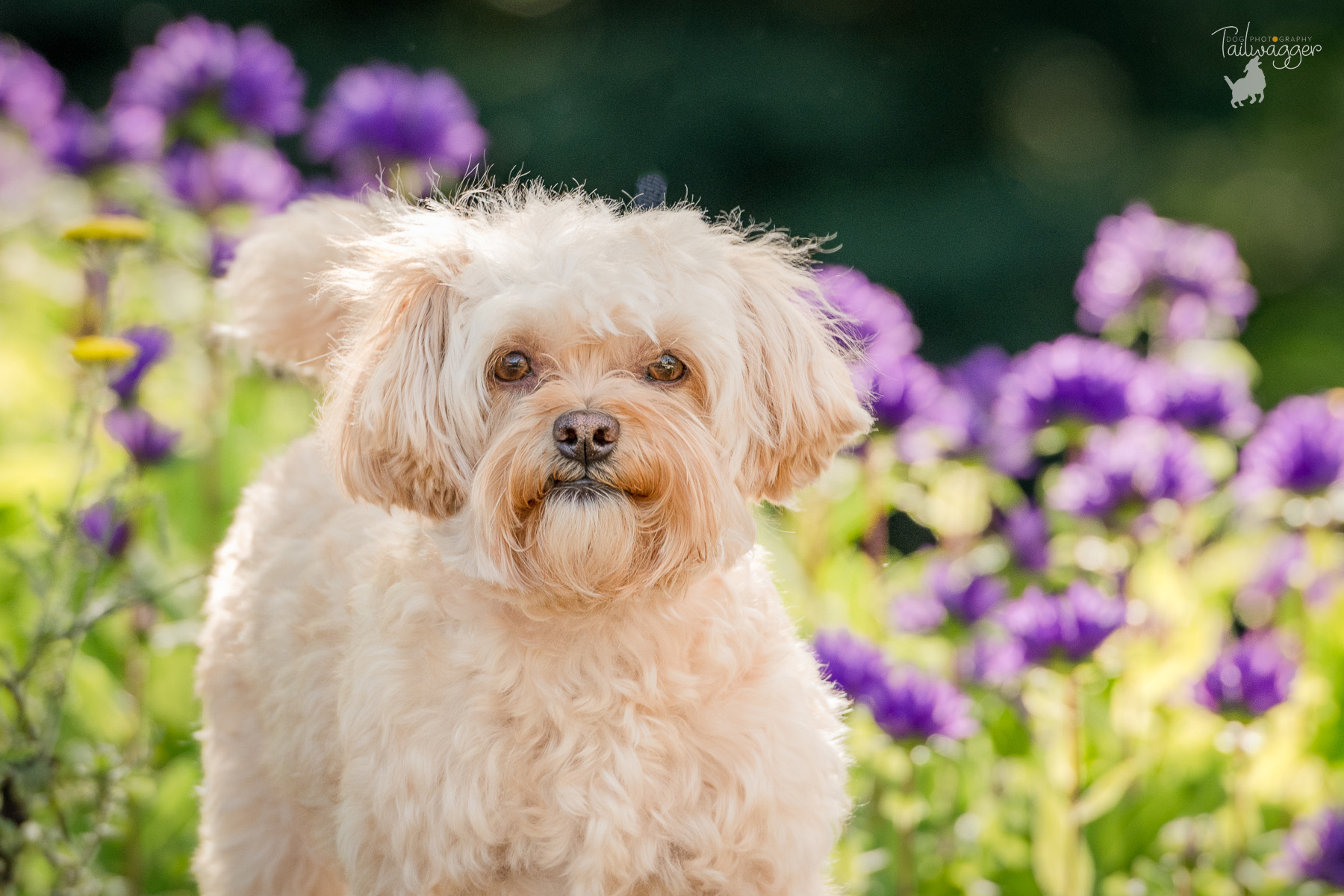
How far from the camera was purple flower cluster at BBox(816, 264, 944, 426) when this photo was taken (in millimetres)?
3041

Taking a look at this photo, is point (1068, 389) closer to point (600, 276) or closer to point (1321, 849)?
point (1321, 849)

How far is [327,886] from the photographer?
2.58 meters

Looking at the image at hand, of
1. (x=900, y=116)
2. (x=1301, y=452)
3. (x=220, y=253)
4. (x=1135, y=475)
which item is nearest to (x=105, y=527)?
(x=220, y=253)

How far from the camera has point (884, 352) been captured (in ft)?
10.4

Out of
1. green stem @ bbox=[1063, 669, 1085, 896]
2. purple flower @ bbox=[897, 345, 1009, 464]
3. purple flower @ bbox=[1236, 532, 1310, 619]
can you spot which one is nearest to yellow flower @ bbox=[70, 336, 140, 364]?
purple flower @ bbox=[897, 345, 1009, 464]

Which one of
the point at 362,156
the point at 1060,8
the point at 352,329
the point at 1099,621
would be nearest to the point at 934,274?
the point at 1060,8

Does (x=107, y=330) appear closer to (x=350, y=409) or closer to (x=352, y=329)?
(x=352, y=329)

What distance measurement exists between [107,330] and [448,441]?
1459 mm

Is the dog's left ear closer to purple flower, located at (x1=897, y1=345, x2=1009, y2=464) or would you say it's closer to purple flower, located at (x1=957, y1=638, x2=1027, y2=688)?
purple flower, located at (x1=957, y1=638, x2=1027, y2=688)

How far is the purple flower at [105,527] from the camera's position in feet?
9.68

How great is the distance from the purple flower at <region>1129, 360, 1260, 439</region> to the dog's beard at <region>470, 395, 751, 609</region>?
172 centimetres

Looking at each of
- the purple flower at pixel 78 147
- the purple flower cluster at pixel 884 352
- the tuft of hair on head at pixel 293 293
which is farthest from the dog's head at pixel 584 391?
the purple flower at pixel 78 147

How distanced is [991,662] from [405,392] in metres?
1.58

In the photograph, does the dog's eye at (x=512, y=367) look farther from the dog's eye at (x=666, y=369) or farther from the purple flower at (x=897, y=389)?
the purple flower at (x=897, y=389)
